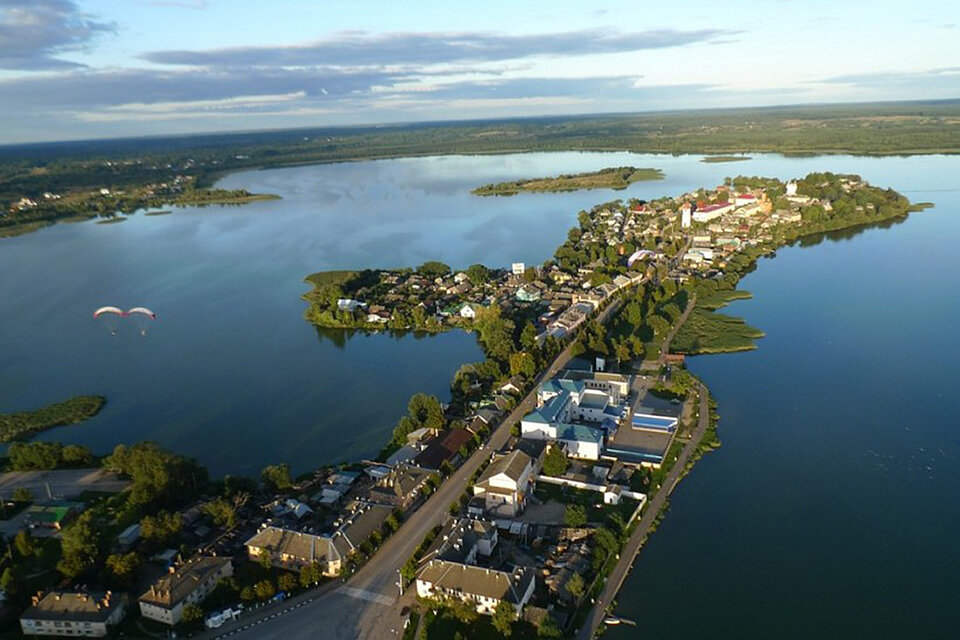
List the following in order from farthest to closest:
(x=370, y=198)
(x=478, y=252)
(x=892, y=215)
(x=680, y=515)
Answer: (x=370, y=198)
(x=892, y=215)
(x=478, y=252)
(x=680, y=515)

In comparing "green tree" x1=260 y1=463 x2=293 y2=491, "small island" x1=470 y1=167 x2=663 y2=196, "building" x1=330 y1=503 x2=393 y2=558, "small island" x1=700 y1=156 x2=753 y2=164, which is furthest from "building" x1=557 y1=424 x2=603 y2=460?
"small island" x1=700 y1=156 x2=753 y2=164

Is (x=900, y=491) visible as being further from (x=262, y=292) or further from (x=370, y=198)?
(x=370, y=198)

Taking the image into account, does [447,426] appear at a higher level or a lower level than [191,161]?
lower

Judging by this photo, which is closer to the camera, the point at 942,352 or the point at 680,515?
the point at 680,515

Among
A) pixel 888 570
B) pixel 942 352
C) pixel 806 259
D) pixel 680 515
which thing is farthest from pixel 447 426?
pixel 806 259

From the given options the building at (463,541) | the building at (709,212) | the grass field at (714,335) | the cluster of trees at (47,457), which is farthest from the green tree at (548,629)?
the building at (709,212)

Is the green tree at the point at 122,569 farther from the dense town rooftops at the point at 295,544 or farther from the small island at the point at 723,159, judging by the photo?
the small island at the point at 723,159


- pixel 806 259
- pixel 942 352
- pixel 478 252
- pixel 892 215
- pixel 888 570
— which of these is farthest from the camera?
pixel 892 215
